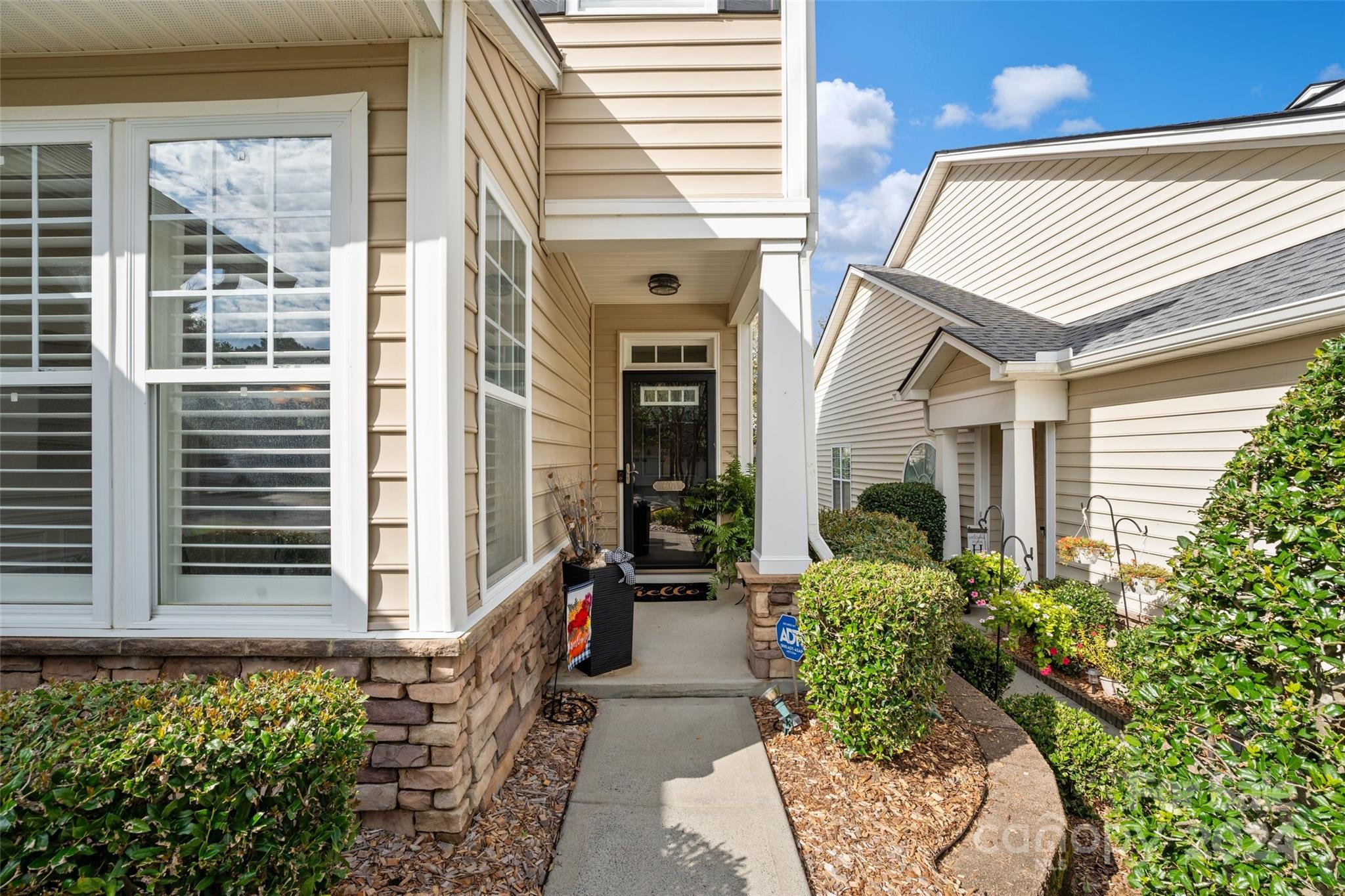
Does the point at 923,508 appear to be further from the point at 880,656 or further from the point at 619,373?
the point at 880,656

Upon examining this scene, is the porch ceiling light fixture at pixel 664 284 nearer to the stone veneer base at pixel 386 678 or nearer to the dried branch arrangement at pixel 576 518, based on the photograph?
the dried branch arrangement at pixel 576 518

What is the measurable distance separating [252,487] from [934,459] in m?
7.66

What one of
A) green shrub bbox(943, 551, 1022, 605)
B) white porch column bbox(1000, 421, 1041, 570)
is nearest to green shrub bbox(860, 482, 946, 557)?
green shrub bbox(943, 551, 1022, 605)

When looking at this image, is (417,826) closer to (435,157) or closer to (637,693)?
(637,693)

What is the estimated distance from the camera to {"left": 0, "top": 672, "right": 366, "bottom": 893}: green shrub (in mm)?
1180

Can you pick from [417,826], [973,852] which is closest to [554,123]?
[417,826]

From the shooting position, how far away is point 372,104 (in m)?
2.24

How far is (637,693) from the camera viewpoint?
140 inches

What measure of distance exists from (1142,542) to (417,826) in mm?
5497

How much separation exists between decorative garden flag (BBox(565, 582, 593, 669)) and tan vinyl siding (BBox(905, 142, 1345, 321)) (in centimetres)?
599

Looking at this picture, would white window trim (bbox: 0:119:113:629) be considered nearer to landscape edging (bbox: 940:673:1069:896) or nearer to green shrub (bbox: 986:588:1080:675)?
landscape edging (bbox: 940:673:1069:896)

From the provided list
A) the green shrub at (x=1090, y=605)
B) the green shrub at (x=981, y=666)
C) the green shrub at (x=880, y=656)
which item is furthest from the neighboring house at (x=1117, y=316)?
the green shrub at (x=880, y=656)

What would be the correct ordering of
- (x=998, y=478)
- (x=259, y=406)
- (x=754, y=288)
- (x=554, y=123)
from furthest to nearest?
(x=998, y=478) < (x=754, y=288) < (x=554, y=123) < (x=259, y=406)

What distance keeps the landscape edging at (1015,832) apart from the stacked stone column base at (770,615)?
1.14 m
